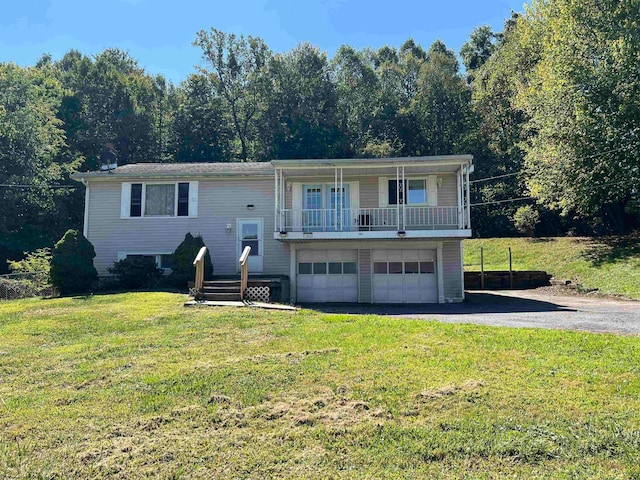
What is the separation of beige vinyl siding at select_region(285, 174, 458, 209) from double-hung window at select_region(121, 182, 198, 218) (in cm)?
364

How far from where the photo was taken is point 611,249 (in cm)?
2098

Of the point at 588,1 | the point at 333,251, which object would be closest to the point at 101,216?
the point at 333,251

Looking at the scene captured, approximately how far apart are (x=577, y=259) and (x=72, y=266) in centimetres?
2111

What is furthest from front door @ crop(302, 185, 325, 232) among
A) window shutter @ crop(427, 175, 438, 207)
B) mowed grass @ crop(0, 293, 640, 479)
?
mowed grass @ crop(0, 293, 640, 479)

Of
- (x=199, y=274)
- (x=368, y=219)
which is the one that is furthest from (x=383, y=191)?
(x=199, y=274)

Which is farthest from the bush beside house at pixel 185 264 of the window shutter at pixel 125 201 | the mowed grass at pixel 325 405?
the mowed grass at pixel 325 405

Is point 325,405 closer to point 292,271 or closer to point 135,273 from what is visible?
point 292,271

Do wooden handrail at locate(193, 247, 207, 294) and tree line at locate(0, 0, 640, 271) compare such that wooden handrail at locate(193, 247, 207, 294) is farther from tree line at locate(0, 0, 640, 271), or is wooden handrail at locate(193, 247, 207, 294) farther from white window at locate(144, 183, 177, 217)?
tree line at locate(0, 0, 640, 271)

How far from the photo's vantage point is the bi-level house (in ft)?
50.1

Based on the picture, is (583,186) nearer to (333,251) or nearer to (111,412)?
(333,251)

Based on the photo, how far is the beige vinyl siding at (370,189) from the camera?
51.9 feet

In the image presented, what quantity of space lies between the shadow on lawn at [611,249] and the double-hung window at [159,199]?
1740 cm

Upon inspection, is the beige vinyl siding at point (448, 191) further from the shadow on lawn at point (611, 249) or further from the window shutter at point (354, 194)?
the shadow on lawn at point (611, 249)

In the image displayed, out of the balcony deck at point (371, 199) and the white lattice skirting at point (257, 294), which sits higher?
the balcony deck at point (371, 199)
